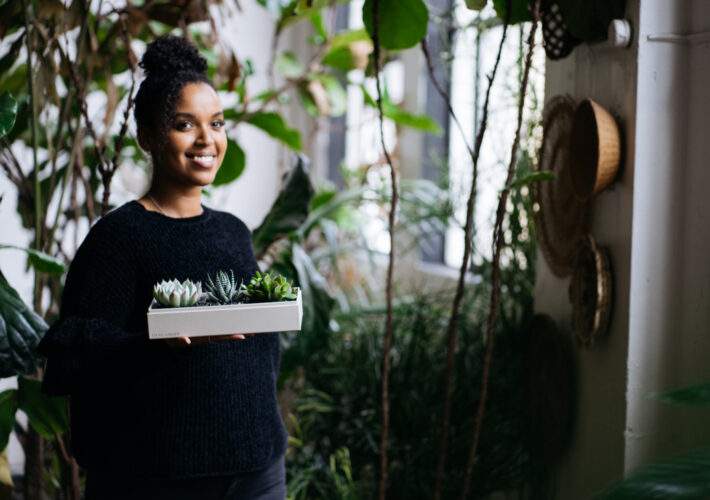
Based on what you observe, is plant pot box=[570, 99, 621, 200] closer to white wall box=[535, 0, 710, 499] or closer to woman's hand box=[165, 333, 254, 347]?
white wall box=[535, 0, 710, 499]

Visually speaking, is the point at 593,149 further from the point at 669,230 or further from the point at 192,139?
the point at 192,139

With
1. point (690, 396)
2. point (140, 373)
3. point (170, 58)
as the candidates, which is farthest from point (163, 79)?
point (690, 396)

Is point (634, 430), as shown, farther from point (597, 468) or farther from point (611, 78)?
point (611, 78)

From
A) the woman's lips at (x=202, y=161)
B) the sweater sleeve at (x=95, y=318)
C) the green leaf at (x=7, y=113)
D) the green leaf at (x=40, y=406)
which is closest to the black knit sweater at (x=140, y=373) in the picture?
the sweater sleeve at (x=95, y=318)

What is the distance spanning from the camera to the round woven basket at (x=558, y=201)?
2.13m

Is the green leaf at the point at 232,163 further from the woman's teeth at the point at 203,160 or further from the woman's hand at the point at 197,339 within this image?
the woman's hand at the point at 197,339

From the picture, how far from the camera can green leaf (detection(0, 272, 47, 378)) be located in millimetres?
1679

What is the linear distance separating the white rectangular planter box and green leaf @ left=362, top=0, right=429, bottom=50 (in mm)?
902

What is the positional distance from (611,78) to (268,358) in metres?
1.07

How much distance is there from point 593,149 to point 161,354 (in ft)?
3.77

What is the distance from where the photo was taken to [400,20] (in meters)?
1.95

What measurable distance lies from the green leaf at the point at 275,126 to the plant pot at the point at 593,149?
0.82 meters

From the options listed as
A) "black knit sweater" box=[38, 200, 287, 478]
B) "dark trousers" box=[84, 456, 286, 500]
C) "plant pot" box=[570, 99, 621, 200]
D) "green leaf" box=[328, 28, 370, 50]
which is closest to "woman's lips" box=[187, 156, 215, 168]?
"black knit sweater" box=[38, 200, 287, 478]

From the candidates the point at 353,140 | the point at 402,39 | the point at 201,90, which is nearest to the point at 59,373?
the point at 201,90
